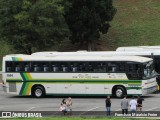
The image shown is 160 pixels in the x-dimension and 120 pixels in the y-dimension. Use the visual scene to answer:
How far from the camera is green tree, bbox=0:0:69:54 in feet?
190

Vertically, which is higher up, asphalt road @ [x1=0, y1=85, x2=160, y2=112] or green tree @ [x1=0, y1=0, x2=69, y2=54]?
green tree @ [x1=0, y1=0, x2=69, y2=54]

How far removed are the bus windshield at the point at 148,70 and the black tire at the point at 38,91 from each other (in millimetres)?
8662

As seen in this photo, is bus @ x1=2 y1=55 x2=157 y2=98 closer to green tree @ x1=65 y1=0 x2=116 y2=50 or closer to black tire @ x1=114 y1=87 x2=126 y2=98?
black tire @ x1=114 y1=87 x2=126 y2=98

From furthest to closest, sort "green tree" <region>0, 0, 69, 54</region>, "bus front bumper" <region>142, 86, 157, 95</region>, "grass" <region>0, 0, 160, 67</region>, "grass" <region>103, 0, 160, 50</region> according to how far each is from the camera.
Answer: "grass" <region>103, 0, 160, 50</region>
"grass" <region>0, 0, 160, 67</region>
"green tree" <region>0, 0, 69, 54</region>
"bus front bumper" <region>142, 86, 157, 95</region>

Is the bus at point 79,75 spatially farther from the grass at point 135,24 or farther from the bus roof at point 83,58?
the grass at point 135,24

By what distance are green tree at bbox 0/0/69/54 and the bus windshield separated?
1910cm

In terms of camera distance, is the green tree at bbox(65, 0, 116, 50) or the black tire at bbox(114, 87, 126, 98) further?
the green tree at bbox(65, 0, 116, 50)

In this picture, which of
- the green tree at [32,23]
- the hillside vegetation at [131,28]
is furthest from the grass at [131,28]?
the green tree at [32,23]

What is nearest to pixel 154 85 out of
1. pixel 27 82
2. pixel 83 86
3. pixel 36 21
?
pixel 83 86

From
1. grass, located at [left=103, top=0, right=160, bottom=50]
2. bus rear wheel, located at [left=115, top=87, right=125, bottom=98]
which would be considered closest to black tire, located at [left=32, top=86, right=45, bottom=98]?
bus rear wheel, located at [left=115, top=87, right=125, bottom=98]

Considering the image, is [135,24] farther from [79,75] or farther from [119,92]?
[119,92]

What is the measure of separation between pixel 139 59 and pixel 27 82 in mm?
9446

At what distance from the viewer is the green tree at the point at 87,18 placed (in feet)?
201

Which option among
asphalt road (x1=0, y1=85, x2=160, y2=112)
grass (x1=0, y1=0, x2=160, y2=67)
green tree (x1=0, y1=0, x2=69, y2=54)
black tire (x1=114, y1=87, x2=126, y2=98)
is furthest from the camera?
grass (x1=0, y1=0, x2=160, y2=67)
